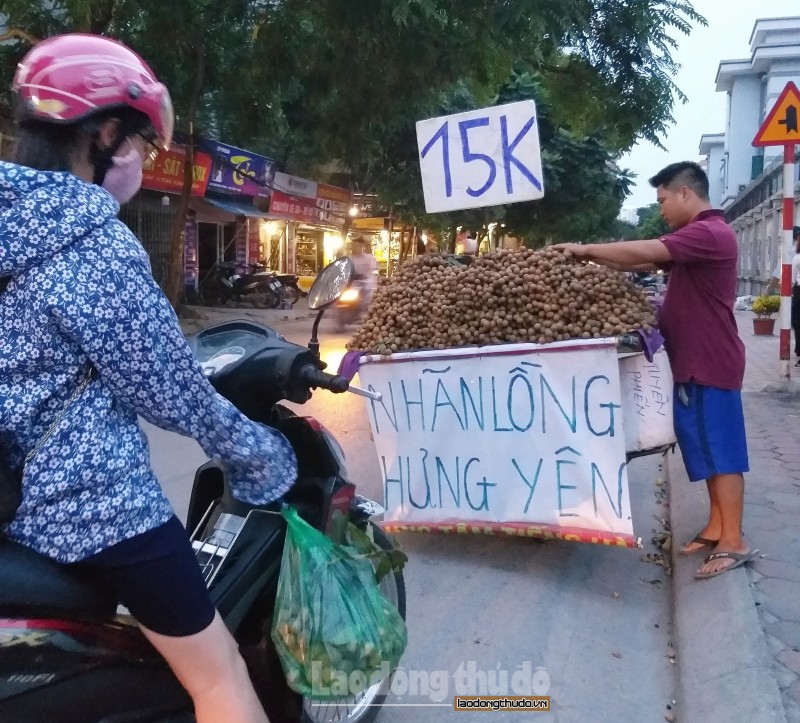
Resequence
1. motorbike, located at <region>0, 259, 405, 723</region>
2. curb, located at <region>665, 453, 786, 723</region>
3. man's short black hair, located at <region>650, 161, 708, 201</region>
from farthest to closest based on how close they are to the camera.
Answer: man's short black hair, located at <region>650, 161, 708, 201</region> → curb, located at <region>665, 453, 786, 723</region> → motorbike, located at <region>0, 259, 405, 723</region>

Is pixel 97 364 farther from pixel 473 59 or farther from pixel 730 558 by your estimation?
pixel 473 59

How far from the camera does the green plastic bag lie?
179cm

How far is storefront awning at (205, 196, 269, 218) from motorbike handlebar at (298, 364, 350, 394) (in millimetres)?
16954

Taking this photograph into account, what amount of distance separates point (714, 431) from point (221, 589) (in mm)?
2352

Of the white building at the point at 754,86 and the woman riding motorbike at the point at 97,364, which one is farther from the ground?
the white building at the point at 754,86

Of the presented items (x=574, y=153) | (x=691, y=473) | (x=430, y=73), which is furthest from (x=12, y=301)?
(x=574, y=153)

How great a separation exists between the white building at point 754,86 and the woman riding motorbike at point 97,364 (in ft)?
119

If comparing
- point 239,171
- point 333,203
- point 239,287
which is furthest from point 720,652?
point 333,203

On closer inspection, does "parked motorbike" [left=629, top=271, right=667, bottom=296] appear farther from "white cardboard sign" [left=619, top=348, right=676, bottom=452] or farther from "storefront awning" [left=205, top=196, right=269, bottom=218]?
"storefront awning" [left=205, top=196, right=269, bottom=218]

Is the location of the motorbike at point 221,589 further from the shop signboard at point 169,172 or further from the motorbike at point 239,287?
the motorbike at point 239,287

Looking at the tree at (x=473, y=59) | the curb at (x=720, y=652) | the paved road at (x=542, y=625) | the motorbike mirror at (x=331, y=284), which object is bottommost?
the paved road at (x=542, y=625)

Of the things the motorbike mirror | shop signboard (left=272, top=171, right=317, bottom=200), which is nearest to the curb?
the motorbike mirror

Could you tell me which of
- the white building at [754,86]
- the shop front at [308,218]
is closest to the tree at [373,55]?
the shop front at [308,218]

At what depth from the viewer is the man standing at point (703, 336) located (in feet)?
11.0
